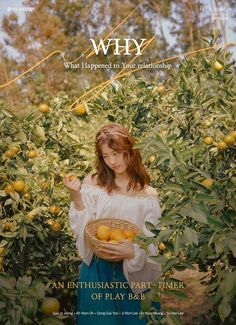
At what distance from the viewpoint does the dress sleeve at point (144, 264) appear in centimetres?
117

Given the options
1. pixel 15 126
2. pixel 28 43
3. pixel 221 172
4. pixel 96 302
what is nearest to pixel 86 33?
pixel 28 43

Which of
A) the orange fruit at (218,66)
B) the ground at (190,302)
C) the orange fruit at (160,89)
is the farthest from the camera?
the ground at (190,302)

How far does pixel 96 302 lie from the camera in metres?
1.25

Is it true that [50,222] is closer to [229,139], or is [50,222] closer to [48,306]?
[229,139]

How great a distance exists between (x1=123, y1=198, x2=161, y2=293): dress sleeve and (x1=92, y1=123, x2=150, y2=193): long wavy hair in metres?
0.09

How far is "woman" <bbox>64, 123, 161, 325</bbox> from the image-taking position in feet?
3.96

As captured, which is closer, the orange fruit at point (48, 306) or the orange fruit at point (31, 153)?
the orange fruit at point (48, 306)

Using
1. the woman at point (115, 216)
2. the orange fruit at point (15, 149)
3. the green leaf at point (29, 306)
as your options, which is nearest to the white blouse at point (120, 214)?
the woman at point (115, 216)

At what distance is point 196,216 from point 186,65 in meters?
0.91

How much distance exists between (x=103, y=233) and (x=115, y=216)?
0.12 m

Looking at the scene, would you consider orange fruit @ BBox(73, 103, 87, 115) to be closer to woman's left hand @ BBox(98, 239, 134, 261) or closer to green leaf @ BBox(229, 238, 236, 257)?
woman's left hand @ BBox(98, 239, 134, 261)

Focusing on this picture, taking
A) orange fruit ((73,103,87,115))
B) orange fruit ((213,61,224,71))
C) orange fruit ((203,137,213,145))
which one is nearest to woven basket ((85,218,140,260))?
orange fruit ((203,137,213,145))

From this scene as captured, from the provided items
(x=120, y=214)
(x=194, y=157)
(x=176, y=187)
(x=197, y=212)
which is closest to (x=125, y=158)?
(x=120, y=214)

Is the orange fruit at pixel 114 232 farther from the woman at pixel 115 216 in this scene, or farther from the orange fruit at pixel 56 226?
the orange fruit at pixel 56 226
